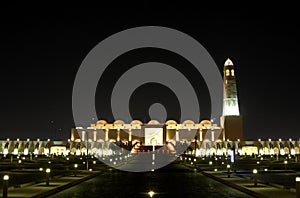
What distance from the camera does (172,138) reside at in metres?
99.4

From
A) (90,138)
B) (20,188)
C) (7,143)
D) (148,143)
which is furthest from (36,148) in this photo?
(20,188)

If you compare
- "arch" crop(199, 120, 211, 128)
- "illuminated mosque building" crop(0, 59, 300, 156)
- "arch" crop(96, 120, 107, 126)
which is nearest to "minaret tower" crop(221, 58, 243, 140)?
"illuminated mosque building" crop(0, 59, 300, 156)

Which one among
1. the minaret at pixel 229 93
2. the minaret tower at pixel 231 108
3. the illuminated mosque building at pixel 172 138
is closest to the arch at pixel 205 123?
the illuminated mosque building at pixel 172 138

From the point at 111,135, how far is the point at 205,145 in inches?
1105

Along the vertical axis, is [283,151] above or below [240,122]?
below

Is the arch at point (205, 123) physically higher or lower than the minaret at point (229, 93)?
lower

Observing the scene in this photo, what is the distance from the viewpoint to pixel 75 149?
252 feet

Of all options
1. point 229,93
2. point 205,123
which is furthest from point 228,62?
point 205,123

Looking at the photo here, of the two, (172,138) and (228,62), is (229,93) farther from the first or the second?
(172,138)

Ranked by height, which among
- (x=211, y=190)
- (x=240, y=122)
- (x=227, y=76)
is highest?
(x=227, y=76)

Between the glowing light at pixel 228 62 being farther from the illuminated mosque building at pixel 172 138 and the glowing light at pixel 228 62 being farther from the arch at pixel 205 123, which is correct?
the arch at pixel 205 123

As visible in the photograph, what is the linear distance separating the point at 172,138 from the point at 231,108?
847 inches

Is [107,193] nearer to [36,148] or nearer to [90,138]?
[36,148]

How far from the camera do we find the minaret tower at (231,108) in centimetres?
7912
